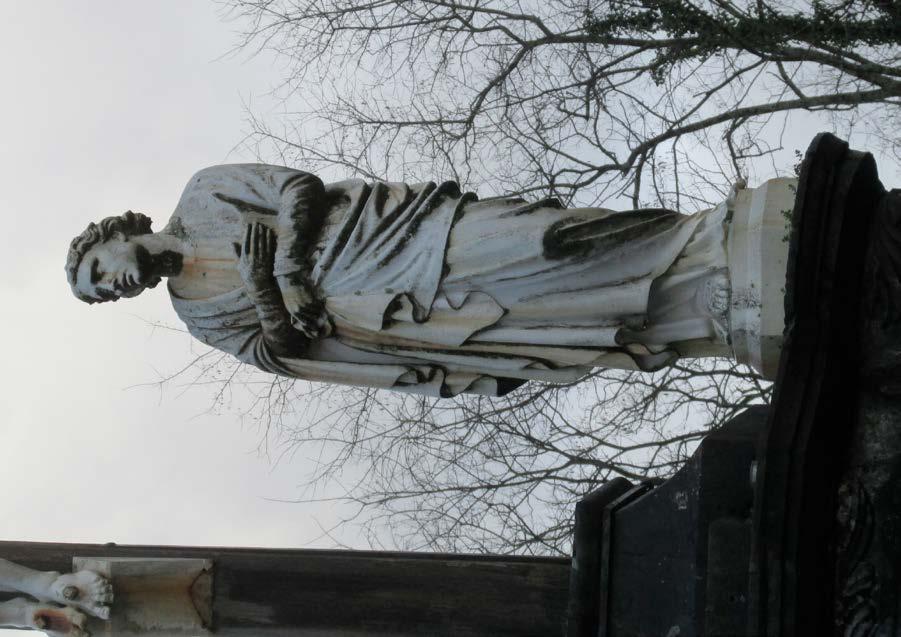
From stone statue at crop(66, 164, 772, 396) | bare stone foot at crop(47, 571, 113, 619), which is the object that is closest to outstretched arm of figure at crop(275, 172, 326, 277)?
stone statue at crop(66, 164, 772, 396)

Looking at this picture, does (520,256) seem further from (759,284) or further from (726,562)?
(726,562)

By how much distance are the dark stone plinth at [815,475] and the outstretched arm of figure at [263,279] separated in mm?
1971

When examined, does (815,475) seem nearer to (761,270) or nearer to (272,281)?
(761,270)

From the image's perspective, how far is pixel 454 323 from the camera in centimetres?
444

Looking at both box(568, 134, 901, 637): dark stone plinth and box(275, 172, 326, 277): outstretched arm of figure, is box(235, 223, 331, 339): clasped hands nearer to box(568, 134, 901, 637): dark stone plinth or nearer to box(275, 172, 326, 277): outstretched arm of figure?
box(275, 172, 326, 277): outstretched arm of figure

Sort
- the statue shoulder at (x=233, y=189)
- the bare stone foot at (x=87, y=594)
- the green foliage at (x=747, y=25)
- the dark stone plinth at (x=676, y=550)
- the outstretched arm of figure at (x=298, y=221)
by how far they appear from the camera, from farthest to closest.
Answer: the green foliage at (x=747, y=25)
the statue shoulder at (x=233, y=189)
the outstretched arm of figure at (x=298, y=221)
the bare stone foot at (x=87, y=594)
the dark stone plinth at (x=676, y=550)

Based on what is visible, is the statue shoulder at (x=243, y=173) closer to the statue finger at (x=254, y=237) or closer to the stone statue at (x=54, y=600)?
the statue finger at (x=254, y=237)

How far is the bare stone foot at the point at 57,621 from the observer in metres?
4.29

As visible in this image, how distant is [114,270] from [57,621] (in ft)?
5.44

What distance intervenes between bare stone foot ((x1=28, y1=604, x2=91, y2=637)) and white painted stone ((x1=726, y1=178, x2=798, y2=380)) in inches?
120

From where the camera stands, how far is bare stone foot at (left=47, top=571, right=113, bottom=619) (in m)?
4.32

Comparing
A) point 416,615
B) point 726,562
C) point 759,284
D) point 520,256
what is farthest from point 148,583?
point 759,284

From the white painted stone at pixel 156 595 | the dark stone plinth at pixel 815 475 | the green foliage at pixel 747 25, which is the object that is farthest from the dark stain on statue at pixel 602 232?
the green foliage at pixel 747 25

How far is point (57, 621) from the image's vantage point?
169 inches
